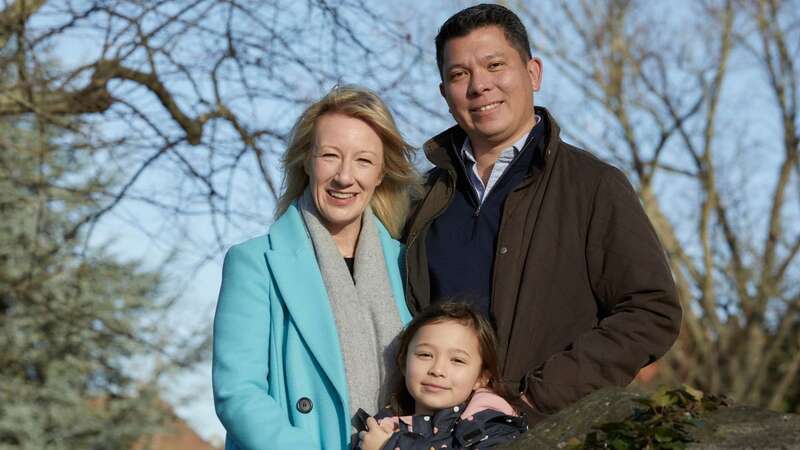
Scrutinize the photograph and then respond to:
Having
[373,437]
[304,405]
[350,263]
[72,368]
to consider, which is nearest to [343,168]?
[350,263]

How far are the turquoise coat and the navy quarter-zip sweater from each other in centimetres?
36

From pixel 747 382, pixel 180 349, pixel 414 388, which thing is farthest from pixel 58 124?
pixel 747 382

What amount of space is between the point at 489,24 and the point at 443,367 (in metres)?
1.10

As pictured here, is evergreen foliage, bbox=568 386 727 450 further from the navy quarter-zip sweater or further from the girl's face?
the navy quarter-zip sweater

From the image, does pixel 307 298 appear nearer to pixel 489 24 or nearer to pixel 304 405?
pixel 304 405

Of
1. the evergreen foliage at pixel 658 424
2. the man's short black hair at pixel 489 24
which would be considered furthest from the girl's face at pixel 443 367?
the man's short black hair at pixel 489 24

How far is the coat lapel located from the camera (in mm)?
3676

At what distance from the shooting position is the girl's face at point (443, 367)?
138 inches

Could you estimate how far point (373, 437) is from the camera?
3438 mm

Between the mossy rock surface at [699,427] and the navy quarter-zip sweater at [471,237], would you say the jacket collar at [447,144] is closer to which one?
the navy quarter-zip sweater at [471,237]

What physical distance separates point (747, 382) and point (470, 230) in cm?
1339

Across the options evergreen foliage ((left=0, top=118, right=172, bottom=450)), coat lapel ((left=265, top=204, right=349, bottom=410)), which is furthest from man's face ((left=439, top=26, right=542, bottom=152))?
evergreen foliage ((left=0, top=118, right=172, bottom=450))

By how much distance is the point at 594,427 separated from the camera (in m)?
2.94

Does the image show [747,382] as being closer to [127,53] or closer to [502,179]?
[127,53]
